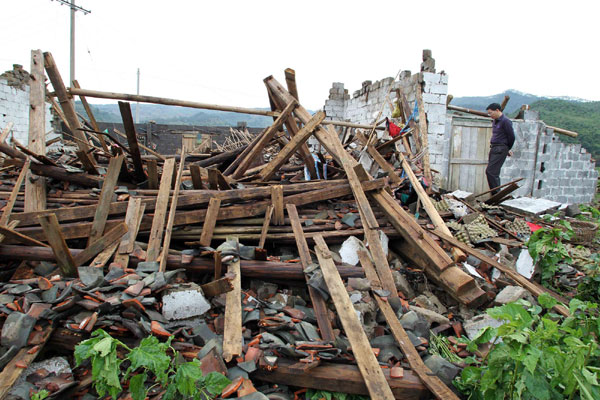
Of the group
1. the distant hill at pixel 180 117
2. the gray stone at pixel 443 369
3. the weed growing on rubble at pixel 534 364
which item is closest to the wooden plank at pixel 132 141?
the gray stone at pixel 443 369

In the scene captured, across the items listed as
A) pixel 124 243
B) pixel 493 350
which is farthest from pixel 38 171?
pixel 493 350

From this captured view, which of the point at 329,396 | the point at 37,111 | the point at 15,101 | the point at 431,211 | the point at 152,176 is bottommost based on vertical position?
the point at 329,396

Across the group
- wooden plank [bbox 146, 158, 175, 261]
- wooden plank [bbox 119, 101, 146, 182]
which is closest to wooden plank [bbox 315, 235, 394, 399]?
wooden plank [bbox 146, 158, 175, 261]

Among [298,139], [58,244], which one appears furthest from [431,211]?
[58,244]

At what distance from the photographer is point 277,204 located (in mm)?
4051

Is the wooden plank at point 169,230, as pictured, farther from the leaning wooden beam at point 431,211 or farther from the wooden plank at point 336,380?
the leaning wooden beam at point 431,211

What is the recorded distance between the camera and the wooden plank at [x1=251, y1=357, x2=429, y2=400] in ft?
7.68

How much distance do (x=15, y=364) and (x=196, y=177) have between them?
2573 millimetres

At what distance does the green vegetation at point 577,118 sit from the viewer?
989 inches

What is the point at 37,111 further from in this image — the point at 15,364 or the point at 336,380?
the point at 336,380

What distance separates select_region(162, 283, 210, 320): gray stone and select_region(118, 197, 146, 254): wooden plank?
913 mm

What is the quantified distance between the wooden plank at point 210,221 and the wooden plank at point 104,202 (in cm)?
103

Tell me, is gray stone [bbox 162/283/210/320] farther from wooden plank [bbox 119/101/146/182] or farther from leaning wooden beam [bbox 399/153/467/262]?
leaning wooden beam [bbox 399/153/467/262]

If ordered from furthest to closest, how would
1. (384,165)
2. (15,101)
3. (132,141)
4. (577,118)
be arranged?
(577,118) < (15,101) < (384,165) < (132,141)
